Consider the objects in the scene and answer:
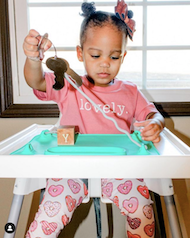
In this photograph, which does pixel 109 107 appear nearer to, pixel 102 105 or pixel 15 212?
pixel 102 105

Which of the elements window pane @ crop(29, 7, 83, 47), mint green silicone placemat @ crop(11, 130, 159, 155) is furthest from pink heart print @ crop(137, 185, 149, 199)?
window pane @ crop(29, 7, 83, 47)

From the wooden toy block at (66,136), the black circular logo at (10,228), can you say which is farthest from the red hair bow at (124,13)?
the black circular logo at (10,228)

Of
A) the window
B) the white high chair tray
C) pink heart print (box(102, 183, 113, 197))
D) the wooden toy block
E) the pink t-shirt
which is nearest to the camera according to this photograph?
the white high chair tray

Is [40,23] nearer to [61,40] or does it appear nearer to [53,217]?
[61,40]

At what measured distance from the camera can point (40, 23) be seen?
4.02ft

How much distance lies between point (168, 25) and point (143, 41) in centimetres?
12

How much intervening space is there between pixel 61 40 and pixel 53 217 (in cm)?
77

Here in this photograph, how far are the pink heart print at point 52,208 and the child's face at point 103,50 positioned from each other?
0.37 m

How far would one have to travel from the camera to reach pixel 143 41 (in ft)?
4.07

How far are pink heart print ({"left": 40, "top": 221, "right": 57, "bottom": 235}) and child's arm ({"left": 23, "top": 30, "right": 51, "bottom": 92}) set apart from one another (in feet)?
1.16

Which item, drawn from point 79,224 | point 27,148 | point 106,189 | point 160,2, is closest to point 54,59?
point 27,148

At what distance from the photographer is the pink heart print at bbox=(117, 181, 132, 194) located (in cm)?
78

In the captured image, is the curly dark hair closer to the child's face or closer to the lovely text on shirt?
the child's face

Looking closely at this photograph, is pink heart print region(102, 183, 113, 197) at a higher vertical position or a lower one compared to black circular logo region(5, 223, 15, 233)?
higher
